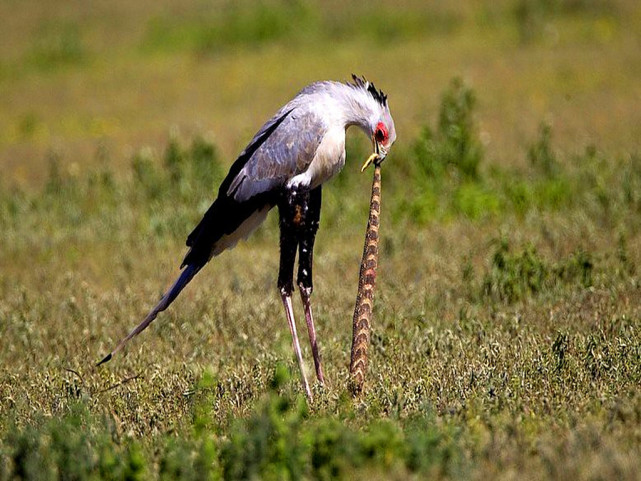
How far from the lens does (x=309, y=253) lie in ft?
20.7

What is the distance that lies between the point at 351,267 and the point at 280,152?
3.24m

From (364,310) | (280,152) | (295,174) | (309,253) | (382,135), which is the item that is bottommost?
(364,310)

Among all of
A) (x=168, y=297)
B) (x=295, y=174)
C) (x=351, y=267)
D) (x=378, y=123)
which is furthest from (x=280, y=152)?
(x=351, y=267)

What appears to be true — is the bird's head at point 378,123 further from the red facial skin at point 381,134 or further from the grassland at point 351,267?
the grassland at point 351,267

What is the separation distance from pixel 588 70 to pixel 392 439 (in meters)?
14.0

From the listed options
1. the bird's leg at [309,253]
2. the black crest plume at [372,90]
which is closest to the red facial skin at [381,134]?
the black crest plume at [372,90]

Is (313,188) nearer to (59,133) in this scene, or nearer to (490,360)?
(490,360)

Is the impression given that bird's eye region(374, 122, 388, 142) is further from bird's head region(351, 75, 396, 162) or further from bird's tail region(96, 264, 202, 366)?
bird's tail region(96, 264, 202, 366)

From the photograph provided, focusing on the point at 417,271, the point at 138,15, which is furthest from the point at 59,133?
the point at 138,15

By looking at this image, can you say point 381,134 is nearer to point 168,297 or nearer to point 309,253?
point 309,253

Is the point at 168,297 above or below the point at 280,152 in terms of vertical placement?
below

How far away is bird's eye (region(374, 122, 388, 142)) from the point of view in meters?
5.87

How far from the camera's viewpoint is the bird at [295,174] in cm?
596

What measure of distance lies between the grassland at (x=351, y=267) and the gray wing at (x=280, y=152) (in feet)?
3.63
